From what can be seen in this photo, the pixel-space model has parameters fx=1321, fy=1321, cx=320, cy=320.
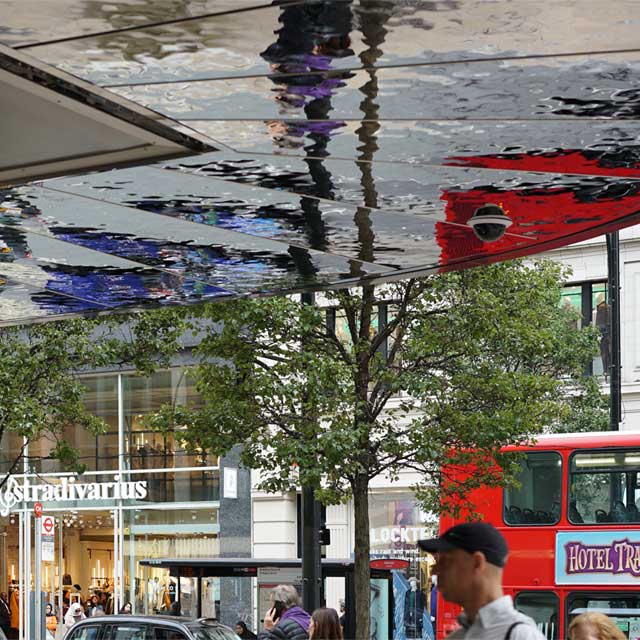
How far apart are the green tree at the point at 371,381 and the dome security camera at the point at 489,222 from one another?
26.8ft

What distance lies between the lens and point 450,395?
19812 mm

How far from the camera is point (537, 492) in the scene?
840 inches

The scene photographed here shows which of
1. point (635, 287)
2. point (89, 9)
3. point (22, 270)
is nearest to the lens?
point (89, 9)

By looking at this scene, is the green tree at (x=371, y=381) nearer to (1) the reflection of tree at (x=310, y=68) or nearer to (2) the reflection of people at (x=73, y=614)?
(1) the reflection of tree at (x=310, y=68)

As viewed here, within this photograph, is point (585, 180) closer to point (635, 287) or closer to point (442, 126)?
point (442, 126)

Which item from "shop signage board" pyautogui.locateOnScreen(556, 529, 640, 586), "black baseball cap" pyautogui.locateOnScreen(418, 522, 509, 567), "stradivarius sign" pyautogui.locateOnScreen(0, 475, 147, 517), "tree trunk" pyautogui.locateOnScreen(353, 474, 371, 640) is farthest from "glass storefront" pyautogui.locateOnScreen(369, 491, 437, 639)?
"black baseball cap" pyautogui.locateOnScreen(418, 522, 509, 567)

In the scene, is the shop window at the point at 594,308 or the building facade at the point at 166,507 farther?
the building facade at the point at 166,507

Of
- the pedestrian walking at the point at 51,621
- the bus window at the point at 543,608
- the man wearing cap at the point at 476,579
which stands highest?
the man wearing cap at the point at 476,579

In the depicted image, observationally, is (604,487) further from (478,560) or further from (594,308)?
(478,560)

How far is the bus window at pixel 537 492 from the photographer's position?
21.2m

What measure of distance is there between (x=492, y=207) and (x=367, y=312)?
33.3 ft

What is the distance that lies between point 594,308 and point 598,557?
13.7 m

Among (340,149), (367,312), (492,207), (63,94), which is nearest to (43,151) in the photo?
(63,94)

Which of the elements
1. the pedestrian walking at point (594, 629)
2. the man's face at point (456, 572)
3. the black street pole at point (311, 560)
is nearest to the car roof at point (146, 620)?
the black street pole at point (311, 560)
